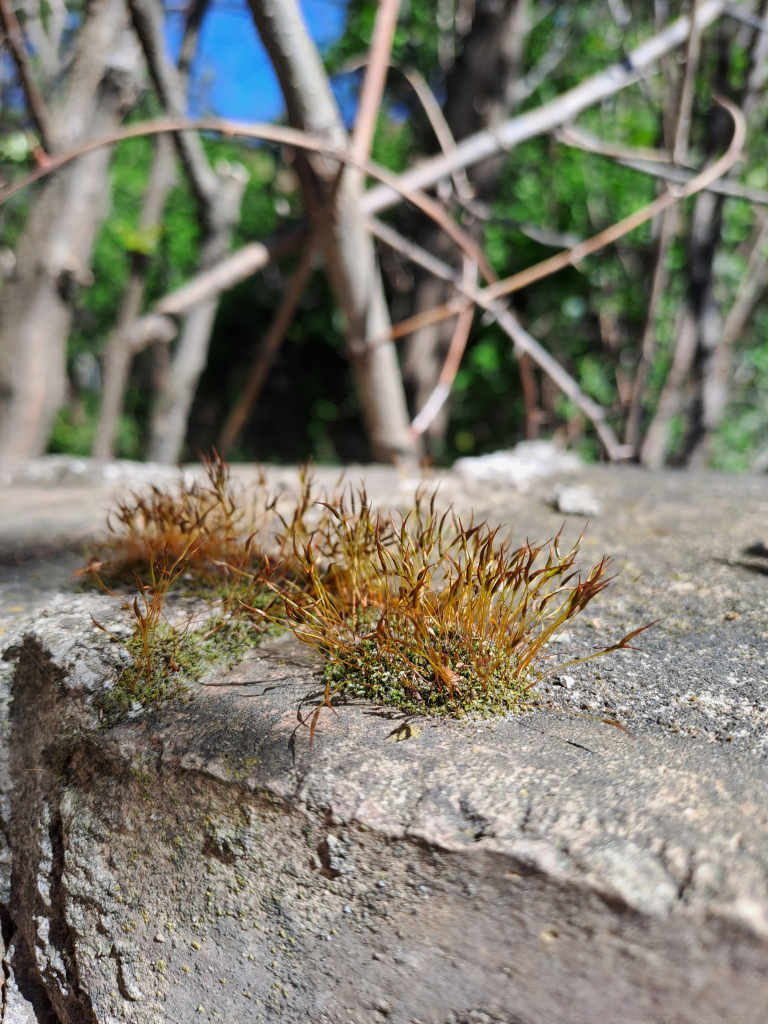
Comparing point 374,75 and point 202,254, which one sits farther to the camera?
point 202,254

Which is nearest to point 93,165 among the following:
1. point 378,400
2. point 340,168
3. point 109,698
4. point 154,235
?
point 154,235

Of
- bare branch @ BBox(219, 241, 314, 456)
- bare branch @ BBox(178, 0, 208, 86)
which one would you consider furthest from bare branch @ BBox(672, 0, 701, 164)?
bare branch @ BBox(178, 0, 208, 86)

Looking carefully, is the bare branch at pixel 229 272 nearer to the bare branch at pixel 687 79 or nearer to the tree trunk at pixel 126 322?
the tree trunk at pixel 126 322

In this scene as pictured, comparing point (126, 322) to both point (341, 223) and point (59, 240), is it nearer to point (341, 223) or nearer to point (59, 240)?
point (59, 240)

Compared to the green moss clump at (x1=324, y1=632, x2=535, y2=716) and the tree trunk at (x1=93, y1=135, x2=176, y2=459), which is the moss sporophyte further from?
the tree trunk at (x1=93, y1=135, x2=176, y2=459)

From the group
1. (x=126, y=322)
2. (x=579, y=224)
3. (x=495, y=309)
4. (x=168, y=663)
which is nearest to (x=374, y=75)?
(x=495, y=309)

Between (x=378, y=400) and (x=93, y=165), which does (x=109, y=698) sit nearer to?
(x=378, y=400)
